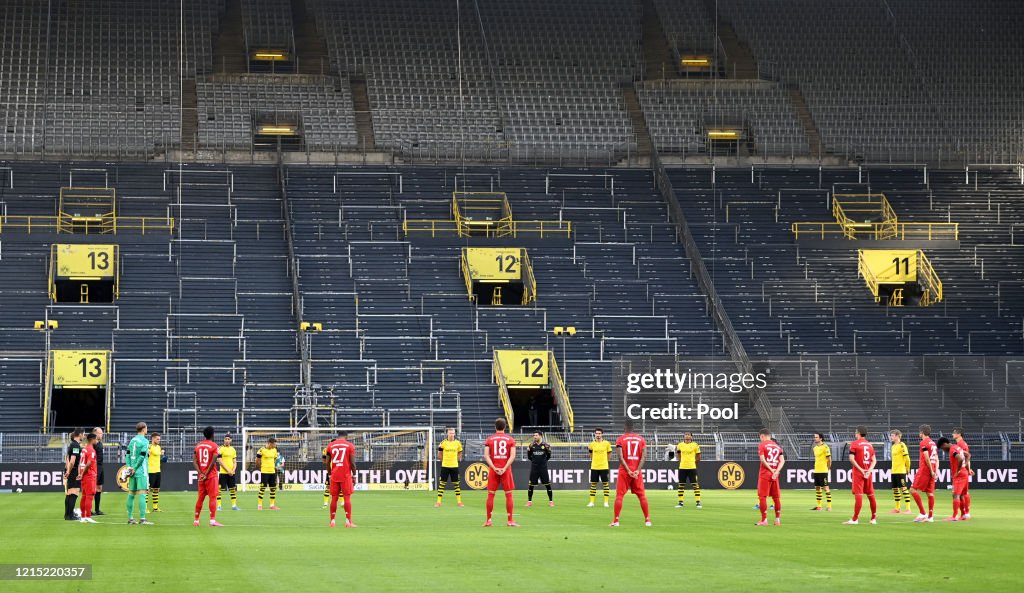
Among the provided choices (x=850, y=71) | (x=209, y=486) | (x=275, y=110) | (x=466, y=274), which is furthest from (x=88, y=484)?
(x=850, y=71)

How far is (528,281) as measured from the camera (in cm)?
5722

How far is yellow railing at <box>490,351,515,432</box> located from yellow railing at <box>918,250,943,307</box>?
17474 mm

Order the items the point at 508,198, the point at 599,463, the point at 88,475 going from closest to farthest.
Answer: the point at 88,475 < the point at 599,463 < the point at 508,198

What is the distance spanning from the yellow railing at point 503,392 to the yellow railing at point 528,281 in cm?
465

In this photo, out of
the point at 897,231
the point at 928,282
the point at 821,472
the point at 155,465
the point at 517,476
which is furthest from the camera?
the point at 897,231

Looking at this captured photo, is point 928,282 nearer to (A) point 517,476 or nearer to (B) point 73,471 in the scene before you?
(A) point 517,476

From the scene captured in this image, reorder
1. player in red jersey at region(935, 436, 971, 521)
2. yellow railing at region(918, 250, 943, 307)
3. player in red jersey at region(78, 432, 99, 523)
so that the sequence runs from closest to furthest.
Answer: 1. player in red jersey at region(78, 432, 99, 523)
2. player in red jersey at region(935, 436, 971, 521)
3. yellow railing at region(918, 250, 943, 307)

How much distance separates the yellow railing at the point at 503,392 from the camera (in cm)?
5003

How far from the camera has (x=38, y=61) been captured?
62344 mm

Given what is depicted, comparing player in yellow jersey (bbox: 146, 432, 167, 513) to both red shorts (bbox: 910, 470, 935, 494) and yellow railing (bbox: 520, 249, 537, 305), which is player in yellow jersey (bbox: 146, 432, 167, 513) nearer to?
red shorts (bbox: 910, 470, 935, 494)

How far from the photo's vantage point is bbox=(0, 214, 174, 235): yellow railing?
56062 millimetres

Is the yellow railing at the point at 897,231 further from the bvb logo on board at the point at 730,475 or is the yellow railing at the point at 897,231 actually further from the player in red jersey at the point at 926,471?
the player in red jersey at the point at 926,471

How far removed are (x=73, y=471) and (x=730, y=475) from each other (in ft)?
81.5

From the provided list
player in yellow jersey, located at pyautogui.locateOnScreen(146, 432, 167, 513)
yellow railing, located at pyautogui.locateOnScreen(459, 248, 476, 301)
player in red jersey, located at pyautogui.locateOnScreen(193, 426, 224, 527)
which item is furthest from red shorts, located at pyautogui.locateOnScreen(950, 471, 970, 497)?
yellow railing, located at pyautogui.locateOnScreen(459, 248, 476, 301)
